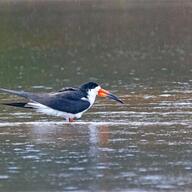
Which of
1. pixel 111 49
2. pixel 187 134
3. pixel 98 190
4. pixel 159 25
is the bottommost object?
pixel 98 190

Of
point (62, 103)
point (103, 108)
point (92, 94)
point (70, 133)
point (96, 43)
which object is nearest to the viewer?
point (70, 133)

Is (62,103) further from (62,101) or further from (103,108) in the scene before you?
(103,108)

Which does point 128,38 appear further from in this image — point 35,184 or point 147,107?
point 35,184

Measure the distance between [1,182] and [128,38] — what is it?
25.6 meters

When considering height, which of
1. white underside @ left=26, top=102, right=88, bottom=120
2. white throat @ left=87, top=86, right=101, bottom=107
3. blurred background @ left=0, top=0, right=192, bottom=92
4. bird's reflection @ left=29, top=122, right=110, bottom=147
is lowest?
bird's reflection @ left=29, top=122, right=110, bottom=147

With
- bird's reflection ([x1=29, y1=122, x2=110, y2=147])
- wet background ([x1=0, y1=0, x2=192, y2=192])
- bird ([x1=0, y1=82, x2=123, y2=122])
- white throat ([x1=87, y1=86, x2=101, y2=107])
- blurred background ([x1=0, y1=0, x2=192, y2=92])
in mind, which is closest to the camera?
wet background ([x1=0, y1=0, x2=192, y2=192])

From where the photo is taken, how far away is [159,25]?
42.9 metres

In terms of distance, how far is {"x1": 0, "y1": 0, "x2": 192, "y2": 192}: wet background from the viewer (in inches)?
510

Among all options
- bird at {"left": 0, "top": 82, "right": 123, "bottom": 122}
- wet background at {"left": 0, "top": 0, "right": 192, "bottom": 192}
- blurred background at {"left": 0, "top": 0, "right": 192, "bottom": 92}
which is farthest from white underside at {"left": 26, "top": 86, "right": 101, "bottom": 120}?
blurred background at {"left": 0, "top": 0, "right": 192, "bottom": 92}

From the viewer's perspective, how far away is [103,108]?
19688 millimetres

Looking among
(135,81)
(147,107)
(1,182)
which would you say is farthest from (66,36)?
(1,182)

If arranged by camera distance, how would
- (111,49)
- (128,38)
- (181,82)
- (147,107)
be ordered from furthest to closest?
(128,38) < (111,49) < (181,82) < (147,107)

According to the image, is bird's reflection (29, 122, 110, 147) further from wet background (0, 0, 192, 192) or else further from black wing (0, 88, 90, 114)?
black wing (0, 88, 90, 114)

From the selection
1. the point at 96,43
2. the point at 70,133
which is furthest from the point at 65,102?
the point at 96,43
